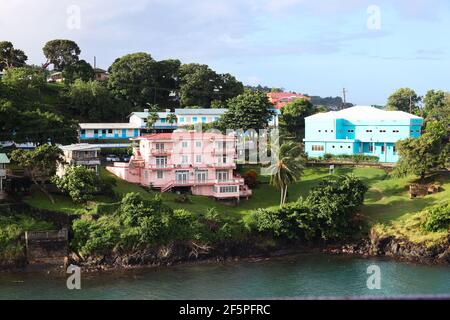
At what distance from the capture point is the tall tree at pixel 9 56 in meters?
80.2

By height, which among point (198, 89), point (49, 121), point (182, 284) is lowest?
point (182, 284)

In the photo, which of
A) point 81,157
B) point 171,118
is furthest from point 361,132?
point 81,157

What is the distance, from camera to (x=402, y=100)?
300ft

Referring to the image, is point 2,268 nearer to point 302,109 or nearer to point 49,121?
point 49,121

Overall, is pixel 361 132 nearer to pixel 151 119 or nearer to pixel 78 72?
pixel 151 119

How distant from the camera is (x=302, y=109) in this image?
244 ft

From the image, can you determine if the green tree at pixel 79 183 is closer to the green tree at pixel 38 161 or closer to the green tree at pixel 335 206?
the green tree at pixel 38 161

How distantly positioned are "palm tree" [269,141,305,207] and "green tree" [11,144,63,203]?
17458 millimetres

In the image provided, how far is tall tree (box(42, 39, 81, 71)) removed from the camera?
81.6 meters

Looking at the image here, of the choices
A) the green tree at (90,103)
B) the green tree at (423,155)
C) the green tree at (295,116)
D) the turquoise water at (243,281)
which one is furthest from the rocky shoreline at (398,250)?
the green tree at (90,103)

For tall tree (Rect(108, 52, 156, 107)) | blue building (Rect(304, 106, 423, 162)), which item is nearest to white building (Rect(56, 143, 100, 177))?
blue building (Rect(304, 106, 423, 162))
